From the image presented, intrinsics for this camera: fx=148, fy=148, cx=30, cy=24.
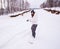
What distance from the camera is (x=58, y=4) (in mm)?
95938

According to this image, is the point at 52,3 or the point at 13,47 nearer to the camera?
the point at 13,47

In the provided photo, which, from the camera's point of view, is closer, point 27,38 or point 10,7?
point 27,38

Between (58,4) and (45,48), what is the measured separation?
92608 mm

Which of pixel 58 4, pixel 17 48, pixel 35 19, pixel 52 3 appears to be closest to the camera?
pixel 17 48

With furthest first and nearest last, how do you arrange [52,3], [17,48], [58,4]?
[52,3]
[58,4]
[17,48]

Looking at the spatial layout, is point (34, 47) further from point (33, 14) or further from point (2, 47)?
point (33, 14)

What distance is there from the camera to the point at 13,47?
6.26m

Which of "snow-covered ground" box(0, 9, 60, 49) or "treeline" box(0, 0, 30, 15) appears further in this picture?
"treeline" box(0, 0, 30, 15)

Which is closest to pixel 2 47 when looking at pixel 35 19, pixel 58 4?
pixel 35 19

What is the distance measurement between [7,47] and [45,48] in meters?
1.61

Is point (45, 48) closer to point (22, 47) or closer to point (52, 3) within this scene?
point (22, 47)

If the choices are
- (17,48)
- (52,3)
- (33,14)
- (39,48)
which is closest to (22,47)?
(17,48)

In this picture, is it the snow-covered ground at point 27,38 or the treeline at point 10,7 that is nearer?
the snow-covered ground at point 27,38

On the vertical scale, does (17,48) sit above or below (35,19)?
below
